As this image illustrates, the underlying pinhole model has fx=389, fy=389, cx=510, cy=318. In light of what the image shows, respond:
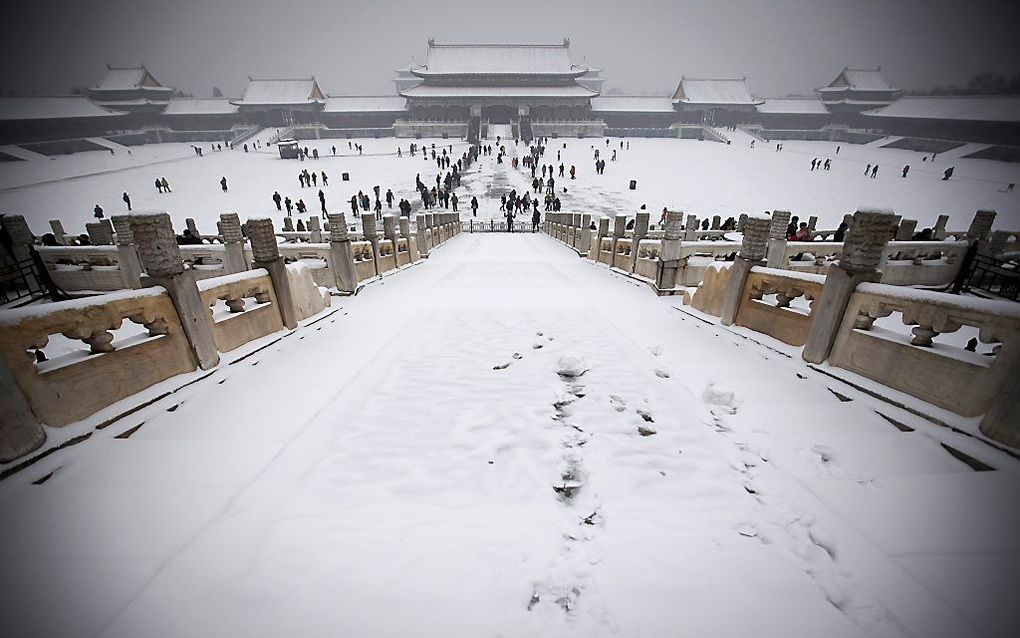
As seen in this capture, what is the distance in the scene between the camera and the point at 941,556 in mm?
2141

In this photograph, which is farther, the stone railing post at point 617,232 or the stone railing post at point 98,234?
the stone railing post at point 617,232

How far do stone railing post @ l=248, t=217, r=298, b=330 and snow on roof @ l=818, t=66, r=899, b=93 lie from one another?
3058 inches

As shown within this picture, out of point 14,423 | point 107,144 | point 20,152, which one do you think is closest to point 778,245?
point 14,423

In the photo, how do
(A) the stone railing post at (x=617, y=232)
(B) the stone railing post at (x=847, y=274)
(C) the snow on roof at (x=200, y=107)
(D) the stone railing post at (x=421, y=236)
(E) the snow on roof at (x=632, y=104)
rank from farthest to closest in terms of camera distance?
(E) the snow on roof at (x=632, y=104) < (C) the snow on roof at (x=200, y=107) < (D) the stone railing post at (x=421, y=236) < (A) the stone railing post at (x=617, y=232) < (B) the stone railing post at (x=847, y=274)

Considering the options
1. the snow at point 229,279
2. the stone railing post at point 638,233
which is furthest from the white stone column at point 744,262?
the snow at point 229,279

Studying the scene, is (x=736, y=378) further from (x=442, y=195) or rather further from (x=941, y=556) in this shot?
(x=442, y=195)

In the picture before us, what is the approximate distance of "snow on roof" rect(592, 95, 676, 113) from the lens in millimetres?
56500

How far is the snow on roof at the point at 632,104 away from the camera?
185 feet

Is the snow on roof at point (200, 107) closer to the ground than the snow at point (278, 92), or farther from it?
closer to the ground

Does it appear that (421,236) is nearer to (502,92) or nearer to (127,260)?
(127,260)

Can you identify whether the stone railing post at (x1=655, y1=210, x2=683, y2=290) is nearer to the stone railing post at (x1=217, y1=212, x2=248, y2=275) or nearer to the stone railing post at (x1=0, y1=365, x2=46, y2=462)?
the stone railing post at (x1=0, y1=365, x2=46, y2=462)

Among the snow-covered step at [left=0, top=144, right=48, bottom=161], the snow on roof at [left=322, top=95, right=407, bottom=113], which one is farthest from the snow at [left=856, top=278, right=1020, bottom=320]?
the snow on roof at [left=322, top=95, right=407, bottom=113]

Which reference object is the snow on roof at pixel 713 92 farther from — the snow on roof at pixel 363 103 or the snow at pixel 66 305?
the snow at pixel 66 305

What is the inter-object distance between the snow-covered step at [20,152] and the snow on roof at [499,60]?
133 feet
